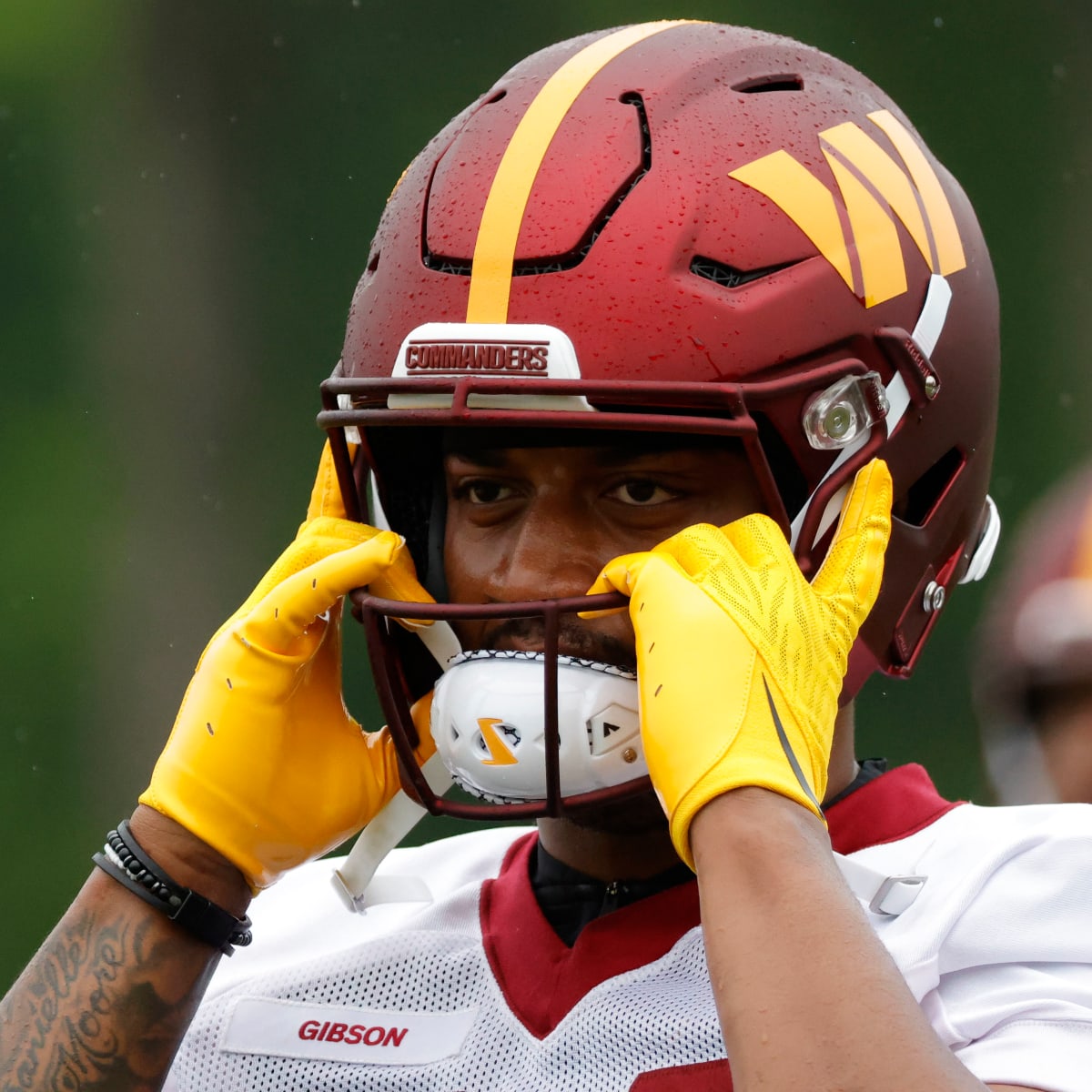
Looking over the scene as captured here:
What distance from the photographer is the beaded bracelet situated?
1622 mm

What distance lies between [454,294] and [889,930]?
0.68m

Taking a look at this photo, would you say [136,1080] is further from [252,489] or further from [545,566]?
[252,489]

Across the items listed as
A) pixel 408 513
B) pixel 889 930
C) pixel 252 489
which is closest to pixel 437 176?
pixel 408 513

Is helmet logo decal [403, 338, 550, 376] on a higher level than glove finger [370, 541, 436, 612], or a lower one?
higher

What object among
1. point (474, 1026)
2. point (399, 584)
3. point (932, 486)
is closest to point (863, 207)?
point (932, 486)

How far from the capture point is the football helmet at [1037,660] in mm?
2250

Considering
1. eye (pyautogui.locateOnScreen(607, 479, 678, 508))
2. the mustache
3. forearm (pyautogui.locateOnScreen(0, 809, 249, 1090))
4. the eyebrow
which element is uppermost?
the eyebrow

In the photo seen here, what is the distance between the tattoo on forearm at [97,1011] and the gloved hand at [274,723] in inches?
4.7

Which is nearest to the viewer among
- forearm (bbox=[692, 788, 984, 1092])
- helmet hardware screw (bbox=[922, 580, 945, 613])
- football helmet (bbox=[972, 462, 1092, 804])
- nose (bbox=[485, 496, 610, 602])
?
forearm (bbox=[692, 788, 984, 1092])

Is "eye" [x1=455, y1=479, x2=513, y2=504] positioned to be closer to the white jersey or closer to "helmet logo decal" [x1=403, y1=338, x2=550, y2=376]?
"helmet logo decal" [x1=403, y1=338, x2=550, y2=376]

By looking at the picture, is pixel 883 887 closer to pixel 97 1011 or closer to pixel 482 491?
pixel 482 491

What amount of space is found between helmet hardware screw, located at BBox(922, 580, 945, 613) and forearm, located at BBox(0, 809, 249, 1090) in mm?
718

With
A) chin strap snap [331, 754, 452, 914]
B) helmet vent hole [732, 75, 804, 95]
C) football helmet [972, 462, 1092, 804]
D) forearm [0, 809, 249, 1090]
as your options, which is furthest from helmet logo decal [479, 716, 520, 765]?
football helmet [972, 462, 1092, 804]

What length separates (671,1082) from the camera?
147cm
